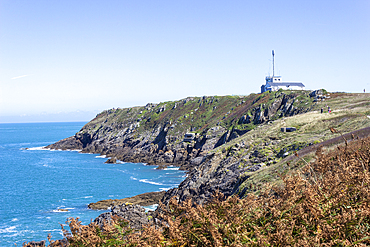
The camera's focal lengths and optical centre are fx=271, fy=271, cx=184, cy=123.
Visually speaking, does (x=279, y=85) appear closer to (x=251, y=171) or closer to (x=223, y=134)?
(x=223, y=134)

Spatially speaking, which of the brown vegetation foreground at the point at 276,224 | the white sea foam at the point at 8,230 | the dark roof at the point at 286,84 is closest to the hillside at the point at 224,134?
the brown vegetation foreground at the point at 276,224

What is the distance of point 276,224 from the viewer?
169 inches

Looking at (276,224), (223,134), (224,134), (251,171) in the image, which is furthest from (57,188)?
(276,224)

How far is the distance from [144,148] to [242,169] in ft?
219

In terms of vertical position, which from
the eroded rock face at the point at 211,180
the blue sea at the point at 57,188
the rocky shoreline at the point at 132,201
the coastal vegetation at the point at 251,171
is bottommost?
the blue sea at the point at 57,188

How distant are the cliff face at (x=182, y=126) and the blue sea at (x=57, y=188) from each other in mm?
8971

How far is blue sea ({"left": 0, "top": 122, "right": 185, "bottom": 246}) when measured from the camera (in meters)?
36.7

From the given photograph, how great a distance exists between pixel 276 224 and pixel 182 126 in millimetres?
89856

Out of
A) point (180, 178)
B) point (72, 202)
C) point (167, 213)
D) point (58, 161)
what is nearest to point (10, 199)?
point (72, 202)

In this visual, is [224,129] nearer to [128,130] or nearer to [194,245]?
[128,130]

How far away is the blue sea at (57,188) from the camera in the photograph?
120 ft

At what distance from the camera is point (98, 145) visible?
114 metres

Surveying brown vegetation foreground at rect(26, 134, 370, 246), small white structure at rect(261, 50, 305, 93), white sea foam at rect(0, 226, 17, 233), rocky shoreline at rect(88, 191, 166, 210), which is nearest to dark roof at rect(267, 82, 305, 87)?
small white structure at rect(261, 50, 305, 93)

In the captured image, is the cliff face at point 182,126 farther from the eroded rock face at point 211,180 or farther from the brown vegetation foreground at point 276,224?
the brown vegetation foreground at point 276,224
